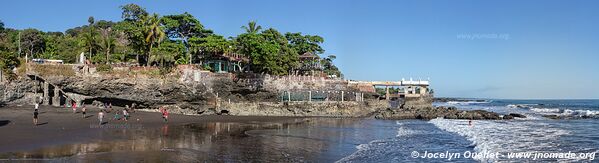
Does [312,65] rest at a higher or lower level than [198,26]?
lower

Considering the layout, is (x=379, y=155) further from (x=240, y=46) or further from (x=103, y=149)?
(x=240, y=46)

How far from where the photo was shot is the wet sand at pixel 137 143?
18547mm

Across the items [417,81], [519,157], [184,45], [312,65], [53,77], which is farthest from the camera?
[417,81]

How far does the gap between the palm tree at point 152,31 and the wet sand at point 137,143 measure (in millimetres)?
17554

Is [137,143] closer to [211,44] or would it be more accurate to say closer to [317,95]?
[211,44]

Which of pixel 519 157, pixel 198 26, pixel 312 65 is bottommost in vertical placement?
pixel 519 157

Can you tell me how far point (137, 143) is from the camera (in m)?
22.7

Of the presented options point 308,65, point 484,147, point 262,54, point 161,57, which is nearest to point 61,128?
point 161,57

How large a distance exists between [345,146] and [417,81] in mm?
52065

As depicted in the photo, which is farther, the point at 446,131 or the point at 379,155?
the point at 446,131

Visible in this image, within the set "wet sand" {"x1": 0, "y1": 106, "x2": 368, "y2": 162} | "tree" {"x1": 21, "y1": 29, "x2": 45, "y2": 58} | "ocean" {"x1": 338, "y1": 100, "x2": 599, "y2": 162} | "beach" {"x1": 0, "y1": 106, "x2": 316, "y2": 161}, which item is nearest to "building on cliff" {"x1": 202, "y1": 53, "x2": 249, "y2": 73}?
"beach" {"x1": 0, "y1": 106, "x2": 316, "y2": 161}

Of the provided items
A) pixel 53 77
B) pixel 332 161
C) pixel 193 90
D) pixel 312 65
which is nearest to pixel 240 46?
pixel 193 90

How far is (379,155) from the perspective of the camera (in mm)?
21172

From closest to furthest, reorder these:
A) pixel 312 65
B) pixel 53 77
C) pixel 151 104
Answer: pixel 53 77
pixel 151 104
pixel 312 65
